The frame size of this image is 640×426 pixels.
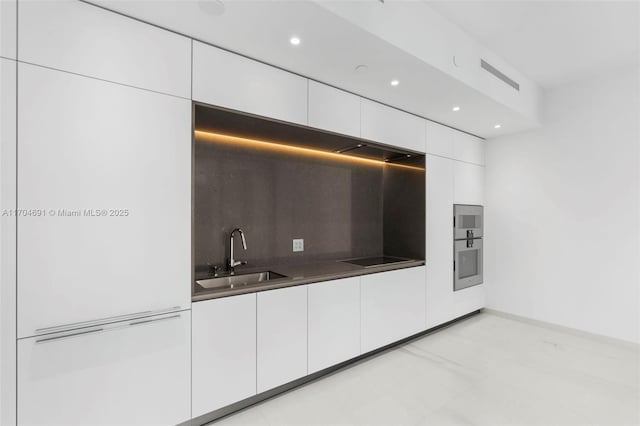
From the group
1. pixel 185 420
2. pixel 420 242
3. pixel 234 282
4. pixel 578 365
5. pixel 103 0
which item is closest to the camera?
pixel 103 0

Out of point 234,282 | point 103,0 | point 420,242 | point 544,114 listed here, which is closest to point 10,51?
point 103,0

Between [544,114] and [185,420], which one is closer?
[185,420]

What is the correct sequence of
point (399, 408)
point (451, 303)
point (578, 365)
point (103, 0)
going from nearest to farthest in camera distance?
point (103, 0)
point (399, 408)
point (578, 365)
point (451, 303)

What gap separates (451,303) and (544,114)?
259 centimetres

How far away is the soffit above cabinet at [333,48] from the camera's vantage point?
62.4 inches

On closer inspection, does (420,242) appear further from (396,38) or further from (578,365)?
(396,38)

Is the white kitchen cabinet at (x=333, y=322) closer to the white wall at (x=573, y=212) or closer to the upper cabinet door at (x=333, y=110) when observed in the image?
the upper cabinet door at (x=333, y=110)

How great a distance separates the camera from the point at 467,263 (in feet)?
12.7

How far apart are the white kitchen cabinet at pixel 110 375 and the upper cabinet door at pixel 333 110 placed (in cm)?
170

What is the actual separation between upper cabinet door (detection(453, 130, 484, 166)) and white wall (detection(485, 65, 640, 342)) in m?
0.19

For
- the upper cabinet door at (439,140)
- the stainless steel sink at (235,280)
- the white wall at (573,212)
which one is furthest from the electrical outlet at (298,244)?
the white wall at (573,212)

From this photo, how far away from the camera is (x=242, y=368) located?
1.98 meters

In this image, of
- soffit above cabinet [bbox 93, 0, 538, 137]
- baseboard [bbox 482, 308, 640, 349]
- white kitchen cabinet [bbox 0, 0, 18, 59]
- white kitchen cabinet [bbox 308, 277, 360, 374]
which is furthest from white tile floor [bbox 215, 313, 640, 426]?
soffit above cabinet [bbox 93, 0, 538, 137]

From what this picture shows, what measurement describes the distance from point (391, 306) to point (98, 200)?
2.51 meters
